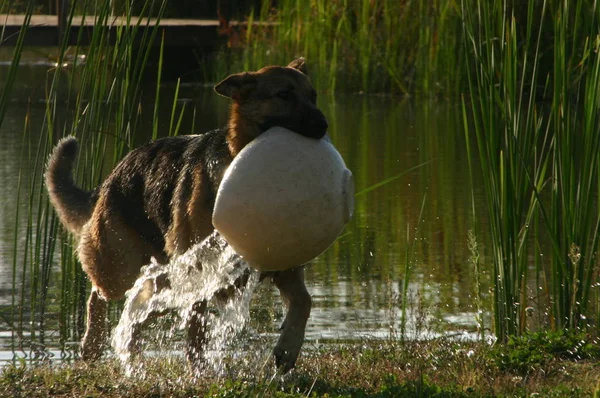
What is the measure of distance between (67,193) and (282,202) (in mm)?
2342

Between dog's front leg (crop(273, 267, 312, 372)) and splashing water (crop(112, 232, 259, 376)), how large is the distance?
166mm

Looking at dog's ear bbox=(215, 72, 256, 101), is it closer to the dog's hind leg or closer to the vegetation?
the vegetation

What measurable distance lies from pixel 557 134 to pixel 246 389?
2407 mm

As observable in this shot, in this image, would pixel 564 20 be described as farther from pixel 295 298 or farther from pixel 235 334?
pixel 235 334

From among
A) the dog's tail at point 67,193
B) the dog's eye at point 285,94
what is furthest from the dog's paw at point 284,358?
the dog's tail at point 67,193

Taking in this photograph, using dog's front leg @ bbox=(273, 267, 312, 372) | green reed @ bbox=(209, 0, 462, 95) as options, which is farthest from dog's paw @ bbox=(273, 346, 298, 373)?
Result: green reed @ bbox=(209, 0, 462, 95)

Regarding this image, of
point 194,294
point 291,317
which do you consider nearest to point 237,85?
point 194,294

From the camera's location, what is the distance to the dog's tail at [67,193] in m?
6.93

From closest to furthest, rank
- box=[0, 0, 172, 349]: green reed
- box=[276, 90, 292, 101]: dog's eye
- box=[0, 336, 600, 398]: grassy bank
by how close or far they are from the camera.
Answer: box=[0, 336, 600, 398]: grassy bank < box=[276, 90, 292, 101]: dog's eye < box=[0, 0, 172, 349]: green reed

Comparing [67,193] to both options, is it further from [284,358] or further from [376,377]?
[376,377]

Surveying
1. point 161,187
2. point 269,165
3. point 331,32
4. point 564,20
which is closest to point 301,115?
point 269,165

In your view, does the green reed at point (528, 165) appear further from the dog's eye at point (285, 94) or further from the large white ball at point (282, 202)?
the large white ball at point (282, 202)

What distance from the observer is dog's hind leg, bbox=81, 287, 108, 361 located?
677cm

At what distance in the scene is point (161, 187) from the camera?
6.47 metres
